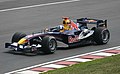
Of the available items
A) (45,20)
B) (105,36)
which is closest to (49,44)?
(105,36)

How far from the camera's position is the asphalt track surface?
49.5 feet

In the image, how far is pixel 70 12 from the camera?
25047 mm

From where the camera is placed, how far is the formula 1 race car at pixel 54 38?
15551mm

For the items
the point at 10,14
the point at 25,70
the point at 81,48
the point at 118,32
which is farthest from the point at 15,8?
the point at 25,70

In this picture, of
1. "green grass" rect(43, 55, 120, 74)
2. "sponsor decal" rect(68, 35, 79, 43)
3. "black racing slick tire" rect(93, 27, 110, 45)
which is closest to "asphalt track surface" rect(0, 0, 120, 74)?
"black racing slick tire" rect(93, 27, 110, 45)

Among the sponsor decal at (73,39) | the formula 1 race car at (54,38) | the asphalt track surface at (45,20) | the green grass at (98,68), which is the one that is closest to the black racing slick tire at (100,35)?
the formula 1 race car at (54,38)

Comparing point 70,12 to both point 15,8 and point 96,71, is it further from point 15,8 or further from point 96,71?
point 96,71

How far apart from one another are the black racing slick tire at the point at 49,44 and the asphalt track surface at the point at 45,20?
0.58 ft

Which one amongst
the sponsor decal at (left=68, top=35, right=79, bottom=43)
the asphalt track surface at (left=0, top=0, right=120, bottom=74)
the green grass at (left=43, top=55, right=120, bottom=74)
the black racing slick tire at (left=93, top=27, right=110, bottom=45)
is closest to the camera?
the green grass at (left=43, top=55, right=120, bottom=74)

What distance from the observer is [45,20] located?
75.0ft

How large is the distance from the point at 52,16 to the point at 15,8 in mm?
3134

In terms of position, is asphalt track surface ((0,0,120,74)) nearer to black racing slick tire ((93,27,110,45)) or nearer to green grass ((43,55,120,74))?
black racing slick tire ((93,27,110,45))

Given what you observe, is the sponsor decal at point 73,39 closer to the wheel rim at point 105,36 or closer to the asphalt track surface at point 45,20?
the asphalt track surface at point 45,20

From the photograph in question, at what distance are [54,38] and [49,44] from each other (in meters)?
0.35
